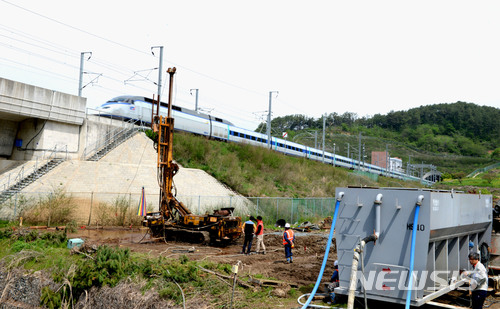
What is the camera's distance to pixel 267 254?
15945mm

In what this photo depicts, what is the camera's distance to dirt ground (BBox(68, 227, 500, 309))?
10.8 meters

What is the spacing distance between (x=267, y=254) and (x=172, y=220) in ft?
16.4

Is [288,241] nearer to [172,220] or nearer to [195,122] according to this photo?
[172,220]

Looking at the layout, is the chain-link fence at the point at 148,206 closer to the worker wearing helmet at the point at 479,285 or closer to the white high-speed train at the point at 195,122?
the white high-speed train at the point at 195,122

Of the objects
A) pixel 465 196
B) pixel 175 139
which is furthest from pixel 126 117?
pixel 465 196

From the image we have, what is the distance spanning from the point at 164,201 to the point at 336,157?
163 ft

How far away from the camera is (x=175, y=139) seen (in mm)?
36344

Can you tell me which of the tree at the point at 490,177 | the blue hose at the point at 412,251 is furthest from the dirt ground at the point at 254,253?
the tree at the point at 490,177

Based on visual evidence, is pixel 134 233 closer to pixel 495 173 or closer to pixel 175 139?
pixel 175 139

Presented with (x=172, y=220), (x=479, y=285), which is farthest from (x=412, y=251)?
(x=172, y=220)

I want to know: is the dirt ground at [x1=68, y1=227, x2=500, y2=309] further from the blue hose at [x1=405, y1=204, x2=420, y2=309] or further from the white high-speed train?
the white high-speed train

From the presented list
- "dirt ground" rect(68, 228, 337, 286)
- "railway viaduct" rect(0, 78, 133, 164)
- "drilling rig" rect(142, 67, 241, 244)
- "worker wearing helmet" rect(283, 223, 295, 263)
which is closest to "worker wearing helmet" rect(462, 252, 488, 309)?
"dirt ground" rect(68, 228, 337, 286)

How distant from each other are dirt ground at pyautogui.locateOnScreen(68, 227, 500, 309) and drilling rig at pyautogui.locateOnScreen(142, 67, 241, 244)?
446 mm

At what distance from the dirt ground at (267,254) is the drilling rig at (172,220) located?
0.45m
